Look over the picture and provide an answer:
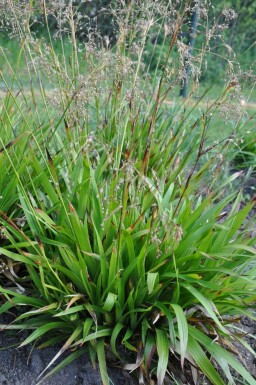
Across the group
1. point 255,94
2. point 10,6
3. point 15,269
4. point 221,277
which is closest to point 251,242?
point 221,277

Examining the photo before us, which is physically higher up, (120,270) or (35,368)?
(120,270)

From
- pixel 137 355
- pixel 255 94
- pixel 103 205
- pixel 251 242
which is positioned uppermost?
pixel 103 205

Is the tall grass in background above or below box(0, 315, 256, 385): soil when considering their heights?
above

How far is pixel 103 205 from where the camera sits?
7.35ft

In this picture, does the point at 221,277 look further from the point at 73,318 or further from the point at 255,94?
the point at 255,94

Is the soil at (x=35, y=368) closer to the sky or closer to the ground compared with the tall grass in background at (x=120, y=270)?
closer to the ground

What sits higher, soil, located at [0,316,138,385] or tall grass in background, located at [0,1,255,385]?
tall grass in background, located at [0,1,255,385]

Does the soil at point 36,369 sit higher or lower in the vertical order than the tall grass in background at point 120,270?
lower

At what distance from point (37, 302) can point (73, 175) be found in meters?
0.59

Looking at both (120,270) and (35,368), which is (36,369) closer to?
(35,368)

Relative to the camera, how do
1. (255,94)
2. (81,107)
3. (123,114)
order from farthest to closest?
(255,94) < (123,114) < (81,107)

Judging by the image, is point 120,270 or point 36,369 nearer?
point 120,270

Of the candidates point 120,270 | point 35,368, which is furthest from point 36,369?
point 120,270

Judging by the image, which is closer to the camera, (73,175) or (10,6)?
(10,6)
